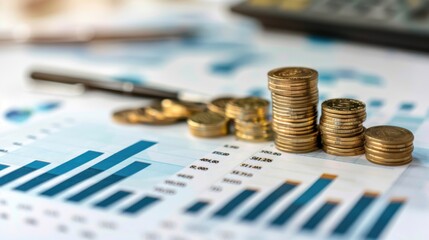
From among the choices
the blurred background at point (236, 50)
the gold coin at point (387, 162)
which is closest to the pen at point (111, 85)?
the blurred background at point (236, 50)

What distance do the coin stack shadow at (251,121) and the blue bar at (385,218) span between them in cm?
15

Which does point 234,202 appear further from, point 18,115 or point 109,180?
→ point 18,115

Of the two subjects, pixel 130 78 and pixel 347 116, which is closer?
pixel 347 116

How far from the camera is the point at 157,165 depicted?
527 mm

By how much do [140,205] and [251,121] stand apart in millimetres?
162

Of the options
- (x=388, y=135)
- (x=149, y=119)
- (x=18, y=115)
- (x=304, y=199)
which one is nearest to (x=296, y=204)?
(x=304, y=199)

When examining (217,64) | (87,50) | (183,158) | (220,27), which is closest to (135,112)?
(183,158)

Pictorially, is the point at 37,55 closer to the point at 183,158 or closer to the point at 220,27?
the point at 220,27

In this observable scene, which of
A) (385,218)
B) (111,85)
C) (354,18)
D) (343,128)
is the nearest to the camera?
(385,218)

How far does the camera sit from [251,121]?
0.58 meters

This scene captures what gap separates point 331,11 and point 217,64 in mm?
176

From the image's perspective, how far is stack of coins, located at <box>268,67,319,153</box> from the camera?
53 centimetres

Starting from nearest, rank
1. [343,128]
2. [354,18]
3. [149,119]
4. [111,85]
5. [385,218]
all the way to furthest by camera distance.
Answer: [385,218]
[343,128]
[149,119]
[111,85]
[354,18]

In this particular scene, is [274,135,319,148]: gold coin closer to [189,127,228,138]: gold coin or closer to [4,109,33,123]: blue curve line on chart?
[189,127,228,138]: gold coin
